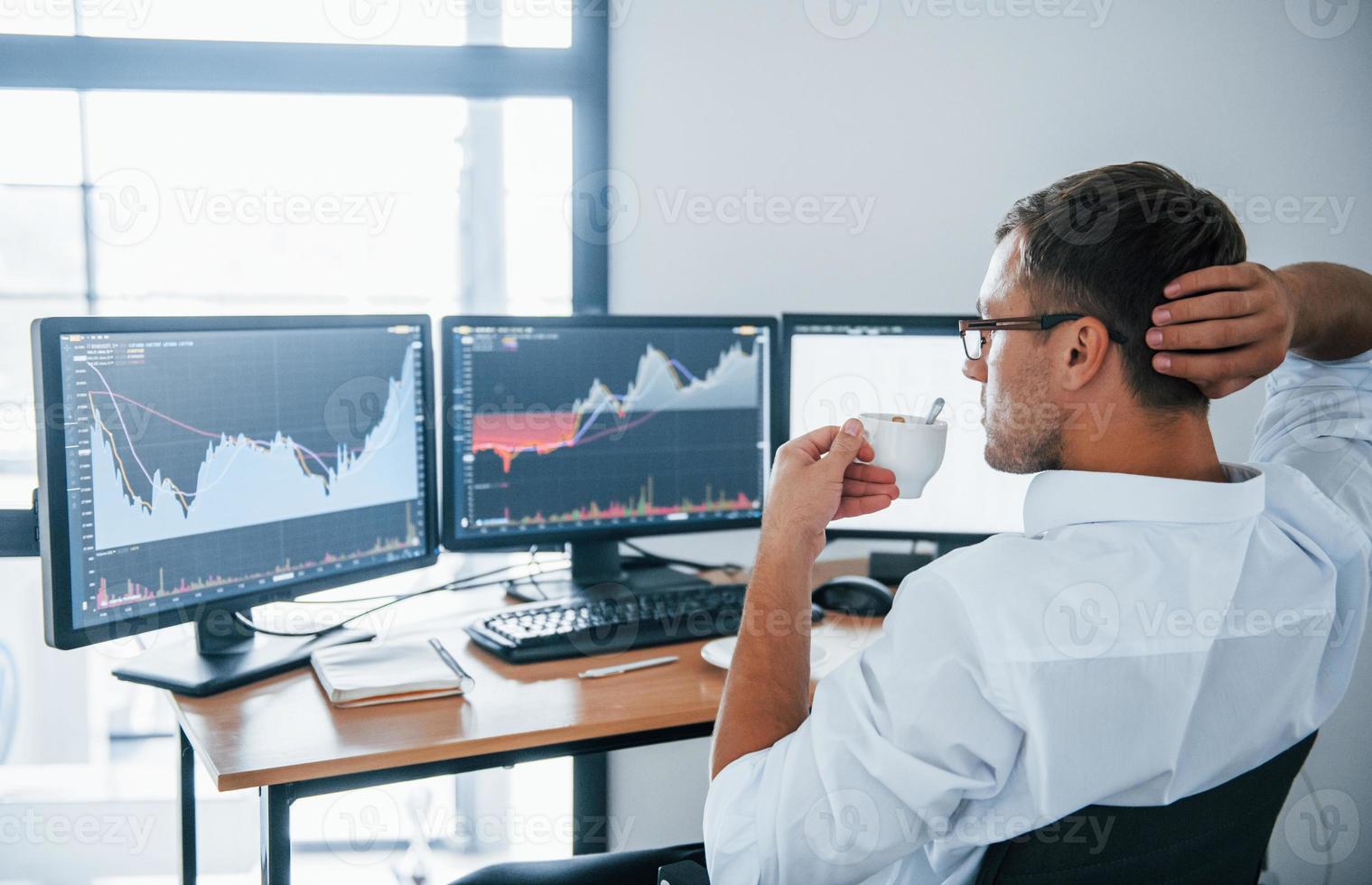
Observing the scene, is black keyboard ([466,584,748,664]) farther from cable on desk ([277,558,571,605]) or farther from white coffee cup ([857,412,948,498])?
white coffee cup ([857,412,948,498])

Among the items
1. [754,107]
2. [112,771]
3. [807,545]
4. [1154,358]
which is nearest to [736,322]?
[754,107]

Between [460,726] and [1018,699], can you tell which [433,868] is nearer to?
[460,726]

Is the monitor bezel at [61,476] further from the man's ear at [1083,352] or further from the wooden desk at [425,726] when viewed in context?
the man's ear at [1083,352]

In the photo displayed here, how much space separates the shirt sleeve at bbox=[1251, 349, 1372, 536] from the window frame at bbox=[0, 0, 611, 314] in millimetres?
1314

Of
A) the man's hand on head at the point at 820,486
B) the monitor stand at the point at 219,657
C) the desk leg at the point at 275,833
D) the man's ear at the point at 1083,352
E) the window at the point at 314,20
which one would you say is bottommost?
the desk leg at the point at 275,833

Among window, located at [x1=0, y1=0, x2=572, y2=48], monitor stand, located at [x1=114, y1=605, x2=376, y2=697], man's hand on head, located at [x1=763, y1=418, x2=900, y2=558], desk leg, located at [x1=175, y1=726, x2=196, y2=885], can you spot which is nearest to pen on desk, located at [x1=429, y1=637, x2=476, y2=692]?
monitor stand, located at [x1=114, y1=605, x2=376, y2=697]

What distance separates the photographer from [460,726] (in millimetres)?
1325

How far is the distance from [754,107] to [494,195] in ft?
1.95

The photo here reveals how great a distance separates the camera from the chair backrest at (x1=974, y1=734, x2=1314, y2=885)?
813 mm

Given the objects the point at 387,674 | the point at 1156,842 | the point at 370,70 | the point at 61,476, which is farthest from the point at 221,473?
the point at 1156,842

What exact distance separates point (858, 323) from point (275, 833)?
126 cm

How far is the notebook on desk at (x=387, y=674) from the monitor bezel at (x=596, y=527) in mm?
279

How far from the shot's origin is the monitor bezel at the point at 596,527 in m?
1.77

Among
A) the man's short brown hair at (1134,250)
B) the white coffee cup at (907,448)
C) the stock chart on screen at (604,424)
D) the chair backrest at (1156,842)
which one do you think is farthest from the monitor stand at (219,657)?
the man's short brown hair at (1134,250)
